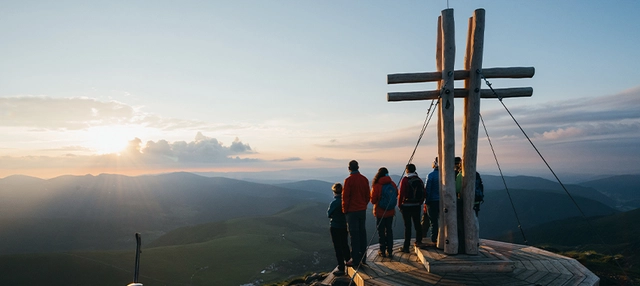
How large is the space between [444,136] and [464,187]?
1.44 metres

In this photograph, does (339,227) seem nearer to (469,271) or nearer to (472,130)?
(469,271)

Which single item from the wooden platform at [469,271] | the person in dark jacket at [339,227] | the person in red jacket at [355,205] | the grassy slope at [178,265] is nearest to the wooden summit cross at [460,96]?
the wooden platform at [469,271]

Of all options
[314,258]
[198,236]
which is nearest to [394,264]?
[314,258]

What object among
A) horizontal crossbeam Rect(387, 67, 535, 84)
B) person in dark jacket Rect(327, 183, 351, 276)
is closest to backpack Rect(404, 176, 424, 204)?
person in dark jacket Rect(327, 183, 351, 276)

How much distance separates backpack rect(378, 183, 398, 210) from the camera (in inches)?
347

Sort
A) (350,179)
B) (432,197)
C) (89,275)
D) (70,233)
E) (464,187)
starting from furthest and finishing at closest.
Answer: (70,233), (89,275), (432,197), (464,187), (350,179)

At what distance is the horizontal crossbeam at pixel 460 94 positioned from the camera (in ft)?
29.1

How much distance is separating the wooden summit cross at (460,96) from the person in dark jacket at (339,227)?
2543 mm

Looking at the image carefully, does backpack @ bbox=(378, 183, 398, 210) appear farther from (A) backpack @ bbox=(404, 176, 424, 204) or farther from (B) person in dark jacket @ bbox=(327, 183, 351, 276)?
(B) person in dark jacket @ bbox=(327, 183, 351, 276)

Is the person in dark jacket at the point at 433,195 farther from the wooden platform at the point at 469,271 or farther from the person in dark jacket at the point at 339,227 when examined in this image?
the person in dark jacket at the point at 339,227

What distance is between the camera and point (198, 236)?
122 m

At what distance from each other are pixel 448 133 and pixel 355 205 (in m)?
2.99

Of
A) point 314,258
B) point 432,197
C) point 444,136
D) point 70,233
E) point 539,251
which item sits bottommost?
point 70,233

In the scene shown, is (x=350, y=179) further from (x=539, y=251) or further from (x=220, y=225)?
(x=220, y=225)
